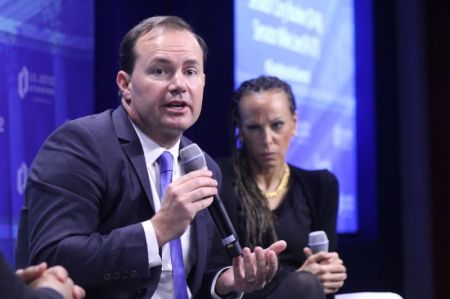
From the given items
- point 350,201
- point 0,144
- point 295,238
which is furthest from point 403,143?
point 0,144

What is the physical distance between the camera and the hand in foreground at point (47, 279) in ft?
4.50

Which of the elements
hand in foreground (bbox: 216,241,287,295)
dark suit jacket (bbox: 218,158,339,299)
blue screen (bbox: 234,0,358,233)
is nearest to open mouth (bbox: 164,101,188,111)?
hand in foreground (bbox: 216,241,287,295)

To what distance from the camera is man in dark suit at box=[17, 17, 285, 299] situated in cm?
171

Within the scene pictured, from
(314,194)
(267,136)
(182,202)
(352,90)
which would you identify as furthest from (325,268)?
(352,90)

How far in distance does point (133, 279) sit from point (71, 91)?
60.7 inches

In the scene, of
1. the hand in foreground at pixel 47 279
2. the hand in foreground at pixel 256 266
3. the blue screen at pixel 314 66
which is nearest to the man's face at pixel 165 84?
the hand in foreground at pixel 256 266

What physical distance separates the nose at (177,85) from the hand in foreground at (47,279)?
0.67 metres

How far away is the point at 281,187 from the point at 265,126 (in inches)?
9.7

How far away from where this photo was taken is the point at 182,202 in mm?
1683

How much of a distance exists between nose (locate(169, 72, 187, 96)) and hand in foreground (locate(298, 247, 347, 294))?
0.82 metres

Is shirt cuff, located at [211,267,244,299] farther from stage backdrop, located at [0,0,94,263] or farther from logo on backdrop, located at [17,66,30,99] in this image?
logo on backdrop, located at [17,66,30,99]

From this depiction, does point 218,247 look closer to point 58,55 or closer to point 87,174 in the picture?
point 87,174

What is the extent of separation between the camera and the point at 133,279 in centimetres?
174

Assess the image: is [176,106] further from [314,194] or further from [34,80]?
[34,80]
